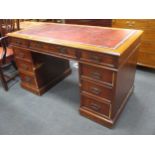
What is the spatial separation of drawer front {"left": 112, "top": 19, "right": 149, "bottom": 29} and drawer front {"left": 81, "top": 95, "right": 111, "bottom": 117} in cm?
123

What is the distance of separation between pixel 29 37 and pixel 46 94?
753 mm

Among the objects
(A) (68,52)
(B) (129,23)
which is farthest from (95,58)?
(B) (129,23)

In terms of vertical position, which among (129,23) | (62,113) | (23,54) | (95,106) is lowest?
(62,113)

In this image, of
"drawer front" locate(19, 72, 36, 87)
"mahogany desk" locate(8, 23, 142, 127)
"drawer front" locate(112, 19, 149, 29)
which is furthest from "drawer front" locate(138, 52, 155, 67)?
"drawer front" locate(19, 72, 36, 87)

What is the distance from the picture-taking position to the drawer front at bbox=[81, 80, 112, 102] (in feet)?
4.35

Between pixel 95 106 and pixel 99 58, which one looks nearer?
pixel 99 58

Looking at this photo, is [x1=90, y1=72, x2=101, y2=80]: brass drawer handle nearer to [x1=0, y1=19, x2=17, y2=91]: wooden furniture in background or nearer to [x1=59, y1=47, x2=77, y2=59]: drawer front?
[x1=59, y1=47, x2=77, y2=59]: drawer front

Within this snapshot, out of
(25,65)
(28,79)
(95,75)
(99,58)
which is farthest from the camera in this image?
(28,79)

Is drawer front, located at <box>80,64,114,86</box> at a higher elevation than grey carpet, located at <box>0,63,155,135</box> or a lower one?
higher

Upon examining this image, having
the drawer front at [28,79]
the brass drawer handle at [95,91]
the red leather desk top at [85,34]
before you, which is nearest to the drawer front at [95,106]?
the brass drawer handle at [95,91]

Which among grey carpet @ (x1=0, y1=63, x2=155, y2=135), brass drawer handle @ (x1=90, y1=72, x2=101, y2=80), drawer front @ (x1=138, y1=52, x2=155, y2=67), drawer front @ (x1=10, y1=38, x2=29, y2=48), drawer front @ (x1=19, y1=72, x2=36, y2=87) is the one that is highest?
drawer front @ (x1=10, y1=38, x2=29, y2=48)

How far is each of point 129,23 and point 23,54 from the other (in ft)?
4.59

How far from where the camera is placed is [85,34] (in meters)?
1.53

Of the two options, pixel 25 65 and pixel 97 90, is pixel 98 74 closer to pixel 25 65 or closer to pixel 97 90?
pixel 97 90
